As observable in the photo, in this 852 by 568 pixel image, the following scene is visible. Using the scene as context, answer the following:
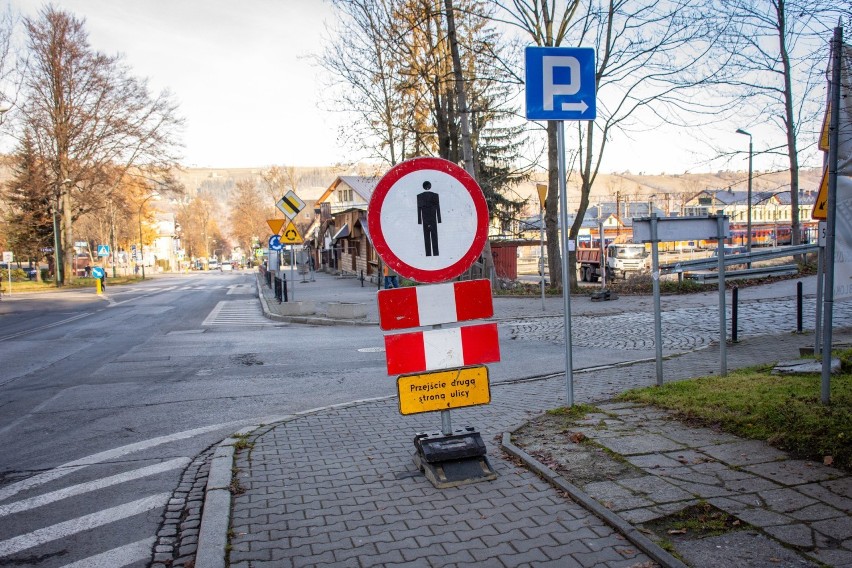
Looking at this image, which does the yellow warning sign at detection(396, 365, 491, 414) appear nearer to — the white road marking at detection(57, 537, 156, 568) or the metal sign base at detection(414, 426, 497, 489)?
the metal sign base at detection(414, 426, 497, 489)

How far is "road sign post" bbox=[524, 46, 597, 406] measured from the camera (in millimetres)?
5715

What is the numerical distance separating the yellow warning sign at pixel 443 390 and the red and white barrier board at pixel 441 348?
2.3 inches

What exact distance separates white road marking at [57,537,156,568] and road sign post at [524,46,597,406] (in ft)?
11.7

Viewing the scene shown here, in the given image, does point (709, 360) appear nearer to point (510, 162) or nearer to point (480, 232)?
point (480, 232)

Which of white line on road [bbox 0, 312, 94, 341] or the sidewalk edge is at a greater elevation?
the sidewalk edge

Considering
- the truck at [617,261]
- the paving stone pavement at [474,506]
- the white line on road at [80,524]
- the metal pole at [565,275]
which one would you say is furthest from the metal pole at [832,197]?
the truck at [617,261]

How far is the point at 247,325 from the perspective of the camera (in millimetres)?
18188

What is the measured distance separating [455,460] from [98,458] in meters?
3.31

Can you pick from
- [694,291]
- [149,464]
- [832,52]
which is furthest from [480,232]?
[694,291]

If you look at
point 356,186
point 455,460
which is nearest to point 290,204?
point 455,460

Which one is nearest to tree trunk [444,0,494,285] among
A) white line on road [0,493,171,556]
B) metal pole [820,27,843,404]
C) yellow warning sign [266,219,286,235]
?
yellow warning sign [266,219,286,235]

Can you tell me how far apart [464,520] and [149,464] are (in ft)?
10.1

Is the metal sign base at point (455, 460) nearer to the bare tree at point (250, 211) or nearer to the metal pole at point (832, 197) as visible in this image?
the metal pole at point (832, 197)

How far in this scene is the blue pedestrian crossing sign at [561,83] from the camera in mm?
5711
